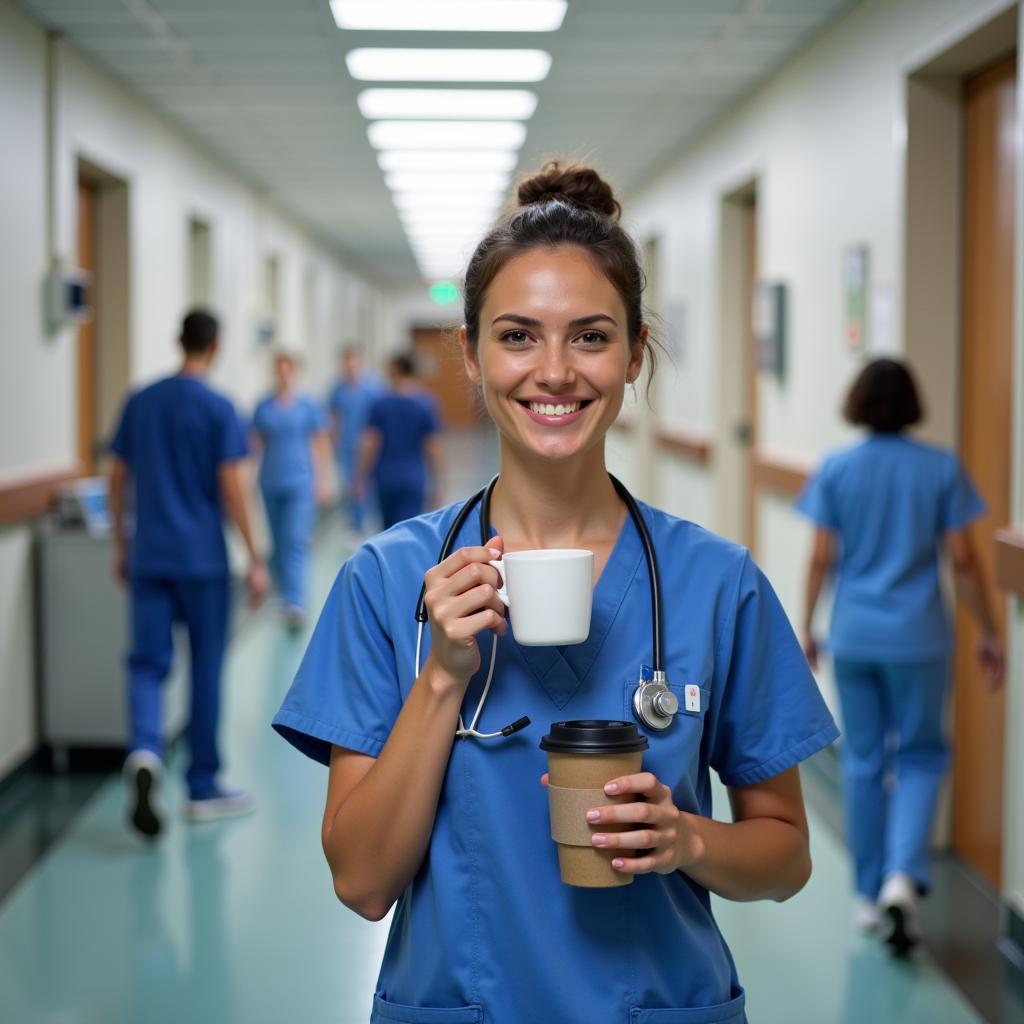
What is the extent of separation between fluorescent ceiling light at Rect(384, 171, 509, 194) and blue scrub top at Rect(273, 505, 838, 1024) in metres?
8.46

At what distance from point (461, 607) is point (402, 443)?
732 centimetres

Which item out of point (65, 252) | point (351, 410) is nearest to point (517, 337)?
point (65, 252)

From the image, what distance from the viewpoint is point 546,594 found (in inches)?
52.5

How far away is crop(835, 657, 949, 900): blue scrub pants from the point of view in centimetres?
368

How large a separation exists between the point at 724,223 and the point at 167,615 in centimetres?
474

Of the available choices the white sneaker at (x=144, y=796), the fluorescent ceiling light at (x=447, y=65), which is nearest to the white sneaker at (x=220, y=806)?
the white sneaker at (x=144, y=796)

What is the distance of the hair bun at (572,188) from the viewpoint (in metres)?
1.58

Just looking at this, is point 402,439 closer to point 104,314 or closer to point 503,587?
point 104,314

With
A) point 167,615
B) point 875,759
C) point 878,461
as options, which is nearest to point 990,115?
point 878,461

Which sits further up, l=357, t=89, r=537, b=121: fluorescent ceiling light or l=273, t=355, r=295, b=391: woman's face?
l=357, t=89, r=537, b=121: fluorescent ceiling light

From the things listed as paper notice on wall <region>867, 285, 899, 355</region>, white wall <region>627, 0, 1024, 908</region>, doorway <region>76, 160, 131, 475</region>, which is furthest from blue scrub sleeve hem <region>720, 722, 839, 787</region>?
doorway <region>76, 160, 131, 475</region>

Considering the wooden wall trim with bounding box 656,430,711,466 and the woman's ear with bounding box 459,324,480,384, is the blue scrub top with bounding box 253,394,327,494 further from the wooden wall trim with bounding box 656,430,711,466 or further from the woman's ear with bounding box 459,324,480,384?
the woman's ear with bounding box 459,324,480,384

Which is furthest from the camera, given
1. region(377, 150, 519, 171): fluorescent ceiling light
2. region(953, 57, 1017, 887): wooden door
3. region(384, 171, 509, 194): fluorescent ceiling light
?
region(384, 171, 509, 194): fluorescent ceiling light

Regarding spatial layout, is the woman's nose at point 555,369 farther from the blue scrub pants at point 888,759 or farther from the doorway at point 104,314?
the doorway at point 104,314
